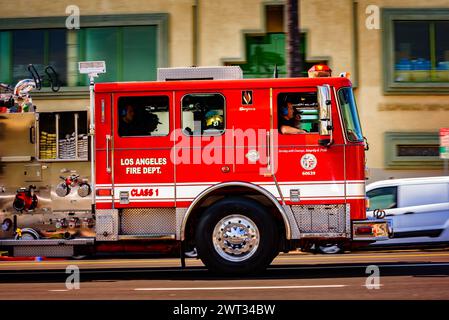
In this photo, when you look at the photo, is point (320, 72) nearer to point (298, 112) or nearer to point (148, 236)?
point (298, 112)

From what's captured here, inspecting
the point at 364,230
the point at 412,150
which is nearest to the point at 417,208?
the point at 364,230

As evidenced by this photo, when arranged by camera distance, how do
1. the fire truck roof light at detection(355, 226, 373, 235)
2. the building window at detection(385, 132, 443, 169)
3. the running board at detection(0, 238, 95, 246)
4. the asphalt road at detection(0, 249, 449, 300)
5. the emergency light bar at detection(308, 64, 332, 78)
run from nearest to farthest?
the asphalt road at detection(0, 249, 449, 300)
the fire truck roof light at detection(355, 226, 373, 235)
the running board at detection(0, 238, 95, 246)
the emergency light bar at detection(308, 64, 332, 78)
the building window at detection(385, 132, 443, 169)

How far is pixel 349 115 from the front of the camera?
11.0 meters

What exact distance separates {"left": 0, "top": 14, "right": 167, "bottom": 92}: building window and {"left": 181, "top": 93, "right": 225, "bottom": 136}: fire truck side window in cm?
1190

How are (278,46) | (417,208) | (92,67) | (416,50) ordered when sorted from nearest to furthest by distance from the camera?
(92,67), (417,208), (278,46), (416,50)

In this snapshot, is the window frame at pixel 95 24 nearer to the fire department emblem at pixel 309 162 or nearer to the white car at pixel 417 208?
the white car at pixel 417 208

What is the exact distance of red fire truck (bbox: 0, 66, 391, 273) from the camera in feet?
35.4

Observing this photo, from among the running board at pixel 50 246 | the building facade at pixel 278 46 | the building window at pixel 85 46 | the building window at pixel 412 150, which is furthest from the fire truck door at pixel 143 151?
the building window at pixel 412 150

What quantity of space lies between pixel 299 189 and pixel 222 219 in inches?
45.1

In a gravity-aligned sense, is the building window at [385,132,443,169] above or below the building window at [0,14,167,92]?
below

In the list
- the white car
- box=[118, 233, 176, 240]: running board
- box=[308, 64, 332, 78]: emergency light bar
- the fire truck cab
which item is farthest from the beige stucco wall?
box=[118, 233, 176, 240]: running board

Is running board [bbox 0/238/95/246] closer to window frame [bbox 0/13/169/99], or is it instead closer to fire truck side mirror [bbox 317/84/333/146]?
fire truck side mirror [bbox 317/84/333/146]

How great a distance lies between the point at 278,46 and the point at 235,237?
1273cm
